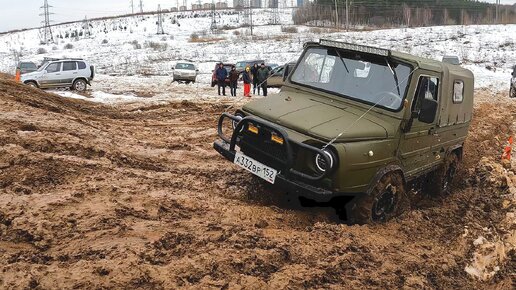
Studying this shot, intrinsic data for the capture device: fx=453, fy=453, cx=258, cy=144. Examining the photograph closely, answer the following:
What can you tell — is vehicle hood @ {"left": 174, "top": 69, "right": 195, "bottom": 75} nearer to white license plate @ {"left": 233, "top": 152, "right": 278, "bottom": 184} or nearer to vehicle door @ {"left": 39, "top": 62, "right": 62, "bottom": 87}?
vehicle door @ {"left": 39, "top": 62, "right": 62, "bottom": 87}

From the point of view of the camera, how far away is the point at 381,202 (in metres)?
5.35

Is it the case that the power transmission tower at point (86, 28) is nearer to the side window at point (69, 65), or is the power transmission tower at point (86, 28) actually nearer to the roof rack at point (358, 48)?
the side window at point (69, 65)

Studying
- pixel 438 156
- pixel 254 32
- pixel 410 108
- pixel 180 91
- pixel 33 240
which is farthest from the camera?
pixel 254 32

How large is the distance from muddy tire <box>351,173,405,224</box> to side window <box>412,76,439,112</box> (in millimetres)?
916

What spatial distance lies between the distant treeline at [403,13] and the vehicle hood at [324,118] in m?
66.3

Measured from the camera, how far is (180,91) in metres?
21.2

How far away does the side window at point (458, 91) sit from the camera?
6.59m

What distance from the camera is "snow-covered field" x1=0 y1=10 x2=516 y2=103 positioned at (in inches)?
1128

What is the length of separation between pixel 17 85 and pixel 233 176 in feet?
28.8

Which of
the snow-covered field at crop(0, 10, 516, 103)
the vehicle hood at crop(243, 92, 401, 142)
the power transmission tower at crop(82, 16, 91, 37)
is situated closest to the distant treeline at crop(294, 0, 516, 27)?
the snow-covered field at crop(0, 10, 516, 103)

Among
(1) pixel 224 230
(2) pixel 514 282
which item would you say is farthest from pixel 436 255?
(1) pixel 224 230

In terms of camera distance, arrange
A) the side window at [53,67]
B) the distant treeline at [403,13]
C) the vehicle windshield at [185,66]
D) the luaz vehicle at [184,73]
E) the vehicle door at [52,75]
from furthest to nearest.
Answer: the distant treeline at [403,13]
the vehicle windshield at [185,66]
the luaz vehicle at [184,73]
the side window at [53,67]
the vehicle door at [52,75]

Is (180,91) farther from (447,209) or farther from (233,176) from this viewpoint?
(447,209)

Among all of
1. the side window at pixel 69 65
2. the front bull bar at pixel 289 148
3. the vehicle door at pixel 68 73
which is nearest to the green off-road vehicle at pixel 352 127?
the front bull bar at pixel 289 148
